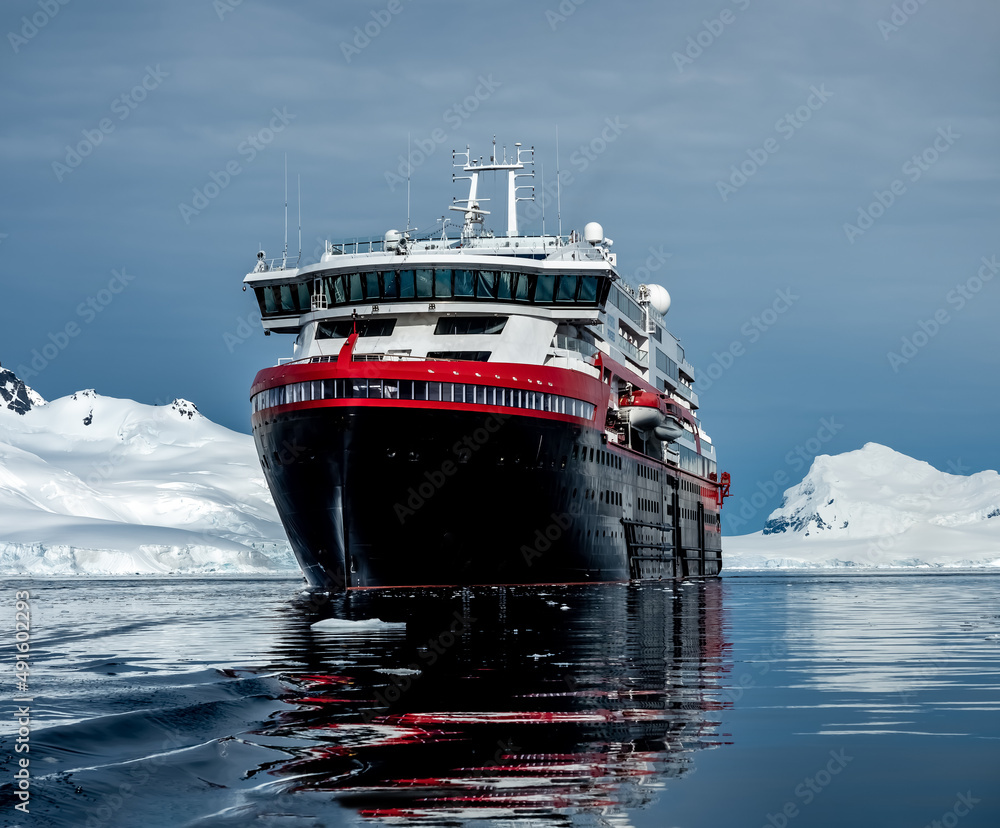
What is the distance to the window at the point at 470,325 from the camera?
47.3 metres

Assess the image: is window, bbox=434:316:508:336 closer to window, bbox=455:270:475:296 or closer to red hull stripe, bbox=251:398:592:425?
window, bbox=455:270:475:296

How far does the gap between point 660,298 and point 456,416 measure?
1551 inches

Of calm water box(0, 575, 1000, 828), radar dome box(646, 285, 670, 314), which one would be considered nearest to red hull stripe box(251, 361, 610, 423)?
calm water box(0, 575, 1000, 828)

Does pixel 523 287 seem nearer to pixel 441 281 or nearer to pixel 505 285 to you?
pixel 505 285

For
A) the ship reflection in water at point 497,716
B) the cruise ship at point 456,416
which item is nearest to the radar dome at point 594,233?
the cruise ship at point 456,416

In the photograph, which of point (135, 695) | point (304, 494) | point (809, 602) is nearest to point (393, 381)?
point (304, 494)

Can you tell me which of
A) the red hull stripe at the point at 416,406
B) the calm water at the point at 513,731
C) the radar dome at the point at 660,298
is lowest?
the calm water at the point at 513,731

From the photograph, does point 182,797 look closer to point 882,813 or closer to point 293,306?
point 882,813

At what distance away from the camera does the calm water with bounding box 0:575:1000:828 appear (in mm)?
8141

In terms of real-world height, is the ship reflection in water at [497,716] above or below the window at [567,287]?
below

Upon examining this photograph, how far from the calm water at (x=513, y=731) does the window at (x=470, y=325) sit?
2530cm

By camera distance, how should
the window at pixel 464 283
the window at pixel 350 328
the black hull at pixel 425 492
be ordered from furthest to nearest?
the window at pixel 350 328
the window at pixel 464 283
the black hull at pixel 425 492

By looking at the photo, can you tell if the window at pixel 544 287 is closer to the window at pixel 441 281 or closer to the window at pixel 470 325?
the window at pixel 470 325

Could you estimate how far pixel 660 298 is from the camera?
77000 millimetres
